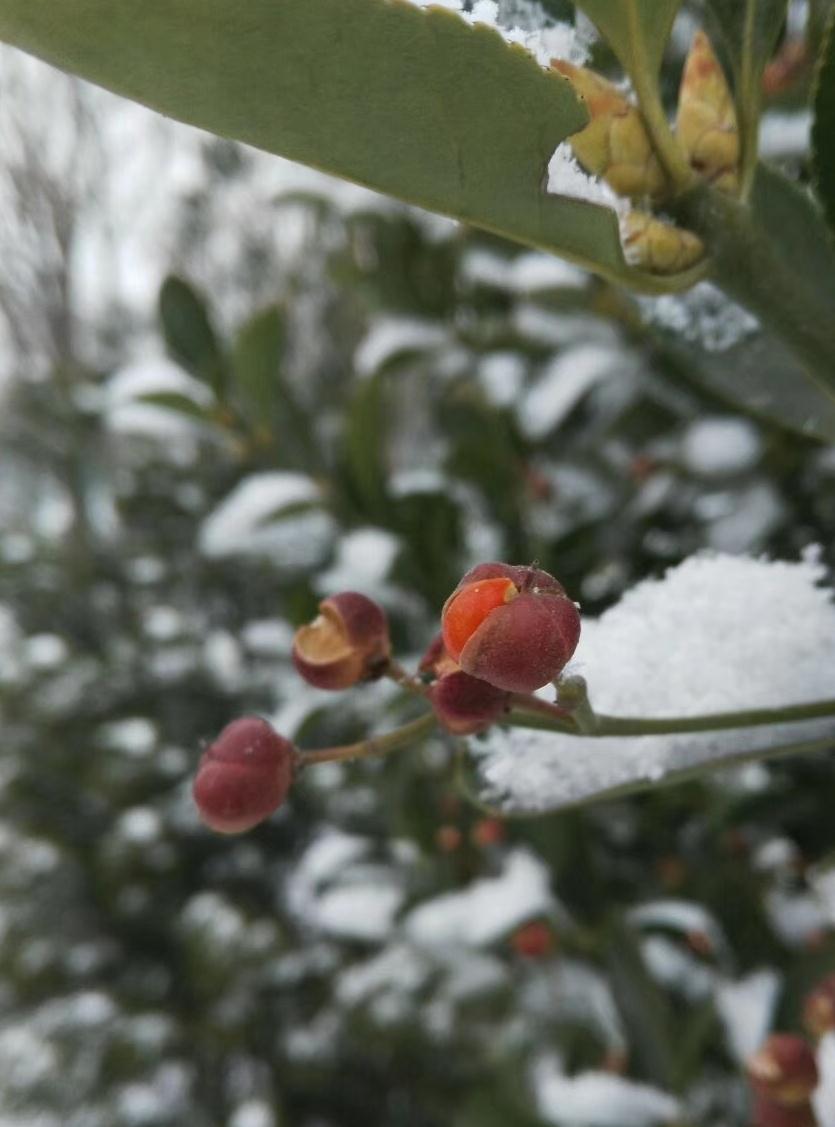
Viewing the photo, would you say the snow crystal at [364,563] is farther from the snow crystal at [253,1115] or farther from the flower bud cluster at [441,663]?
the snow crystal at [253,1115]

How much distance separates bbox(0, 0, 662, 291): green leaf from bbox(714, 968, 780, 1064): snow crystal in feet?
2.15

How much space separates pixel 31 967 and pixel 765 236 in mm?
2241

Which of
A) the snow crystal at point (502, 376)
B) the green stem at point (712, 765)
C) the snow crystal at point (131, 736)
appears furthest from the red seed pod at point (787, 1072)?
the snow crystal at point (131, 736)

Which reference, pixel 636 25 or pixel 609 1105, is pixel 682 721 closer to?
pixel 636 25

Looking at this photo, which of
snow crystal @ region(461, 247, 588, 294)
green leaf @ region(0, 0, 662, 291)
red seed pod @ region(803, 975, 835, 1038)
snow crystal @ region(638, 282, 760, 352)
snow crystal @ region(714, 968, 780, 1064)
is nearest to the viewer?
green leaf @ region(0, 0, 662, 291)

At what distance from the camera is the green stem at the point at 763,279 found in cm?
28

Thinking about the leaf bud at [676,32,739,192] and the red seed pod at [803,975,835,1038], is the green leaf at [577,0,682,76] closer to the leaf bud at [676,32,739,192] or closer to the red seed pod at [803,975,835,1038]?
the leaf bud at [676,32,739,192]

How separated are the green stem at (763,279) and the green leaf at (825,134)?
0.07 feet

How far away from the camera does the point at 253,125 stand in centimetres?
23

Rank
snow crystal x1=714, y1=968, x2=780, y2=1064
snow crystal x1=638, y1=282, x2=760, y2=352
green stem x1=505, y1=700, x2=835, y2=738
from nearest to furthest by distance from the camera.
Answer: green stem x1=505, y1=700, x2=835, y2=738
snow crystal x1=638, y1=282, x2=760, y2=352
snow crystal x1=714, y1=968, x2=780, y2=1064

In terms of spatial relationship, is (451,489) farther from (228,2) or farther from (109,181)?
(109,181)

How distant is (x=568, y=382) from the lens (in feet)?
3.32

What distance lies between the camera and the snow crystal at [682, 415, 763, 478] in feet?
3.22

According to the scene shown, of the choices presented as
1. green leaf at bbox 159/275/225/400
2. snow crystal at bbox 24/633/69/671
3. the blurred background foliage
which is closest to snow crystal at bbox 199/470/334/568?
the blurred background foliage
